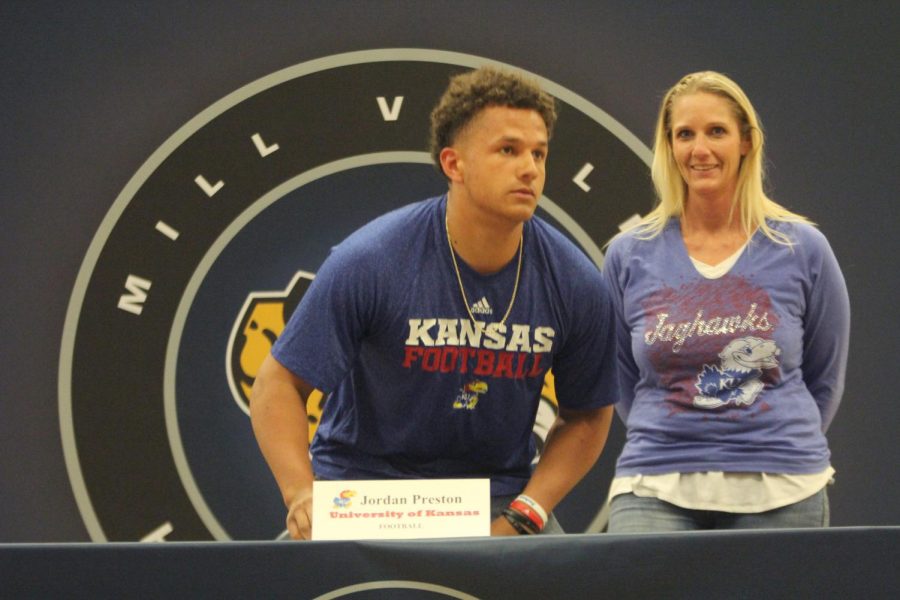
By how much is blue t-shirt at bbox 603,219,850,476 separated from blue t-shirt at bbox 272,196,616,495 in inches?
4.8

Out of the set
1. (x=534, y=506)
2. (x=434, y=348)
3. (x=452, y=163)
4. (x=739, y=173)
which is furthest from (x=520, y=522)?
(x=739, y=173)

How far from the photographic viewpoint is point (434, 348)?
2.03 m

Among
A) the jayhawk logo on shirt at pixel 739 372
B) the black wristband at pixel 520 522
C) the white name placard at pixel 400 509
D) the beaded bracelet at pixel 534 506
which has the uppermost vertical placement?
the jayhawk logo on shirt at pixel 739 372

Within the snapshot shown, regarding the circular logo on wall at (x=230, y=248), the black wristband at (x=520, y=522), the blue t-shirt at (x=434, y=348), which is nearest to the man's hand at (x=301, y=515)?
the blue t-shirt at (x=434, y=348)

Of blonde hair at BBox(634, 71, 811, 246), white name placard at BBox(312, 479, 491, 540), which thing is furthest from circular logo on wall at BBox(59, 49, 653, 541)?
white name placard at BBox(312, 479, 491, 540)

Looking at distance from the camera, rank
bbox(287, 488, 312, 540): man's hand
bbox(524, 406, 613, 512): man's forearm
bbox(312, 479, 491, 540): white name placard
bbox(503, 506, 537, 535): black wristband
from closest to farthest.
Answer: bbox(312, 479, 491, 540): white name placard, bbox(287, 488, 312, 540): man's hand, bbox(503, 506, 537, 535): black wristband, bbox(524, 406, 613, 512): man's forearm

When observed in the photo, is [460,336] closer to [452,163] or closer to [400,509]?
[452,163]

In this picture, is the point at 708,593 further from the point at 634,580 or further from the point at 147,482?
the point at 147,482

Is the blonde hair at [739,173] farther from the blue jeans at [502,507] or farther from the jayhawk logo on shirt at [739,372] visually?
the blue jeans at [502,507]

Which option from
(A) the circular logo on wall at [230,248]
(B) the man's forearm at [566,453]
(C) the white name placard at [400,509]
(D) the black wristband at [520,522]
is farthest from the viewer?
(A) the circular logo on wall at [230,248]

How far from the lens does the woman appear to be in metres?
2.01

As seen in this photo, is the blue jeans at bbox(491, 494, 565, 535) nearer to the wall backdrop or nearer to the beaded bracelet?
the beaded bracelet

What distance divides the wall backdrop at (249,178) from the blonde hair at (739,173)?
0.73 metres

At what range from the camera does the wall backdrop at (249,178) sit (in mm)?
2918
